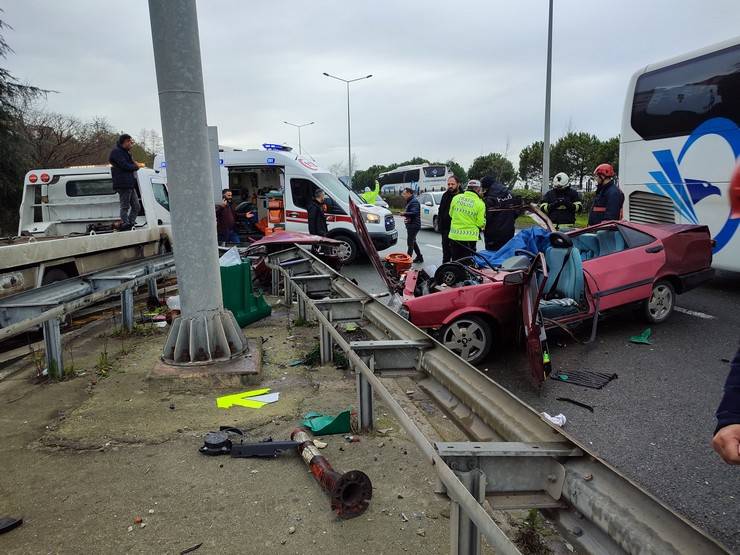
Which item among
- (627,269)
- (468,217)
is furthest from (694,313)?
(468,217)

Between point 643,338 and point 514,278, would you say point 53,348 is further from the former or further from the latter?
point 643,338

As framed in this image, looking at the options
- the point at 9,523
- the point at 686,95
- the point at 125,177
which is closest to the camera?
the point at 9,523

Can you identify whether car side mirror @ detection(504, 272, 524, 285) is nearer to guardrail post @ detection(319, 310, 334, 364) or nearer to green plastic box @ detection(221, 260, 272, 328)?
guardrail post @ detection(319, 310, 334, 364)

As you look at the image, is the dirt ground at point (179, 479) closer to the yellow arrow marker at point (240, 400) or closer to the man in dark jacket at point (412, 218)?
the yellow arrow marker at point (240, 400)

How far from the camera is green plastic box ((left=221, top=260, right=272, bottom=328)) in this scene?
6.29 meters

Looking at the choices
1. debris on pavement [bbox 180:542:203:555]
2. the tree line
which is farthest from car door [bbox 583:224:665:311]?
the tree line

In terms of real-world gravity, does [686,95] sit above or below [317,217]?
above

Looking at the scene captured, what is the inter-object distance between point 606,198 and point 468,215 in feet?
7.06

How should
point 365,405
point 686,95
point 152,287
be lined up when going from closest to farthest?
point 365,405 → point 152,287 → point 686,95

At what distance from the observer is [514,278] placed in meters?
5.04

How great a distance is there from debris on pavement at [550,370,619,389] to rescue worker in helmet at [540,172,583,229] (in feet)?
14.3

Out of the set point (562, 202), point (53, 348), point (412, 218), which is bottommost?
point (53, 348)

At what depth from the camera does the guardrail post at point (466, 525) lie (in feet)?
6.09

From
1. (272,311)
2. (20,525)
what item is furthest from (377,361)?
(272,311)
